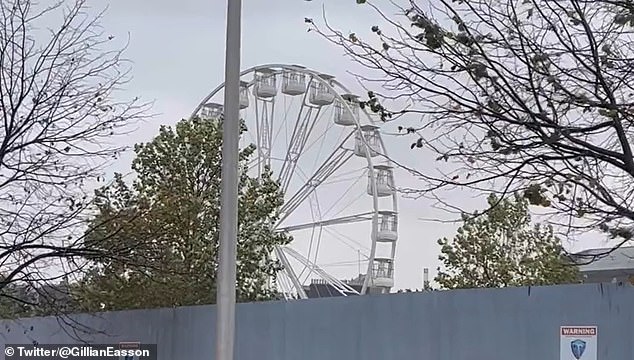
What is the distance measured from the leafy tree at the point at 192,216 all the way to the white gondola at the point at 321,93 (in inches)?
220

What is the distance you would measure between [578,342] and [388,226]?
63.5 feet

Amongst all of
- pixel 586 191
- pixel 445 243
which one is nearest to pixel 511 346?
pixel 586 191

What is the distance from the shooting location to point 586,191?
5262mm

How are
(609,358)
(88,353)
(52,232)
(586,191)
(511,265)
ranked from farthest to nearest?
(511,265) < (88,353) < (52,232) < (609,358) < (586,191)

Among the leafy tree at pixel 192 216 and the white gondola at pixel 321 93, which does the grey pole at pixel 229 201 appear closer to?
the leafy tree at pixel 192 216

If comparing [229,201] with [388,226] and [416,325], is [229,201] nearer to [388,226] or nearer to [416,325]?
[416,325]

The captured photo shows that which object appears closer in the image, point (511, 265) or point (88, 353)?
point (88, 353)

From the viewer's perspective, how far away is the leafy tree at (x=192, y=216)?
17.7 meters

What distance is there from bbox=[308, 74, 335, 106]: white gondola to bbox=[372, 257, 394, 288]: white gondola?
4.04 metres

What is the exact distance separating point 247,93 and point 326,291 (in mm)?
5135

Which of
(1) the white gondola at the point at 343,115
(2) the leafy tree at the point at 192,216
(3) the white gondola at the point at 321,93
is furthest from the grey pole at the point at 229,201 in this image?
(3) the white gondola at the point at 321,93

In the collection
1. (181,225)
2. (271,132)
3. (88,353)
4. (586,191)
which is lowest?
(88,353)

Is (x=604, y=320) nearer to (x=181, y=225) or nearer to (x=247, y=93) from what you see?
(x=181, y=225)

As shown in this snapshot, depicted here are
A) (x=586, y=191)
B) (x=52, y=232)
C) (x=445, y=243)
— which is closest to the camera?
(x=586, y=191)
